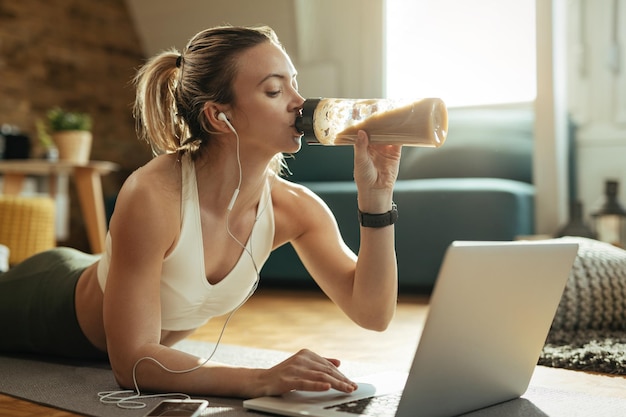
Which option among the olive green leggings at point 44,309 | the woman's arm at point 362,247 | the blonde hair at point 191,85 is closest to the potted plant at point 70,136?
the olive green leggings at point 44,309

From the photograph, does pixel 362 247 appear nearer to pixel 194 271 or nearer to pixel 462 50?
pixel 194 271

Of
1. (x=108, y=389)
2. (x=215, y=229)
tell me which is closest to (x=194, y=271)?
(x=215, y=229)

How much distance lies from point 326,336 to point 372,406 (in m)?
0.99

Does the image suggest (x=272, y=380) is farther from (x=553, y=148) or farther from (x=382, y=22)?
(x=382, y=22)

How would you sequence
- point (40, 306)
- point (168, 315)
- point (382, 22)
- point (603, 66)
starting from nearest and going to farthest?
point (168, 315) < point (40, 306) < point (603, 66) < point (382, 22)

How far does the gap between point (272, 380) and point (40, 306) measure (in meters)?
0.70

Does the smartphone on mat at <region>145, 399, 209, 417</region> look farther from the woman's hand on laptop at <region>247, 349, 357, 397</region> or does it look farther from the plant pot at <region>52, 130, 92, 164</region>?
the plant pot at <region>52, 130, 92, 164</region>

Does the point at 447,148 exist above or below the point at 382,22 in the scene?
below

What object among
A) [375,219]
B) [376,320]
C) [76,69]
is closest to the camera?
[375,219]

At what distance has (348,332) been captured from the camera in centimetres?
213

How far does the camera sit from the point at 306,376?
1067 mm

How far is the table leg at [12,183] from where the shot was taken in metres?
3.64

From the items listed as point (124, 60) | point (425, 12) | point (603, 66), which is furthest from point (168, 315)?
point (124, 60)

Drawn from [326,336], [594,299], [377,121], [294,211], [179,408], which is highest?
[377,121]
